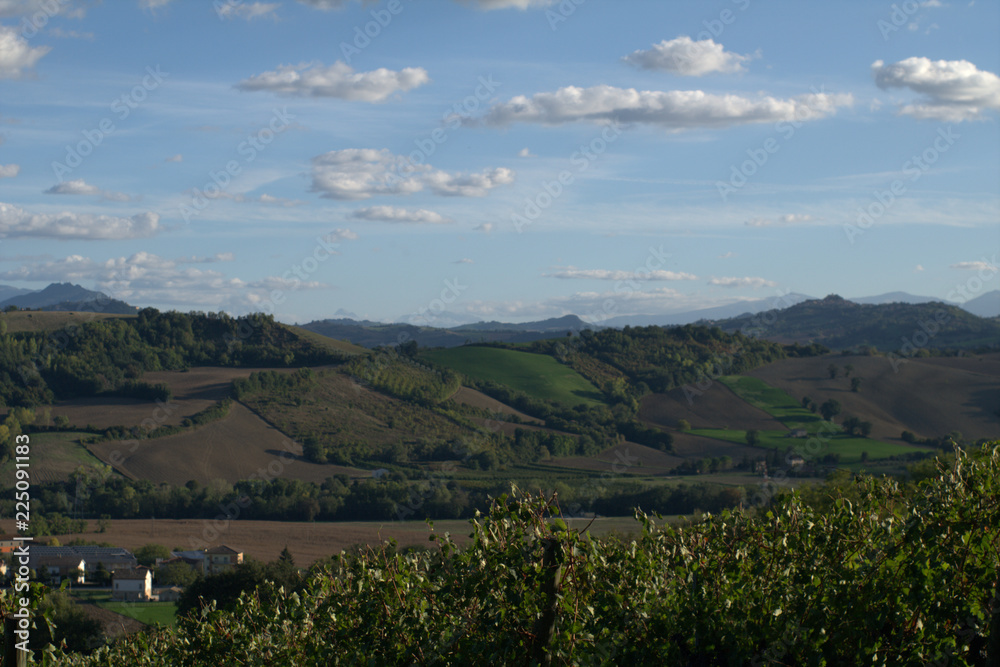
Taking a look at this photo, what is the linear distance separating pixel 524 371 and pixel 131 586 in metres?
86.2

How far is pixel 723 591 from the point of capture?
7.79 m

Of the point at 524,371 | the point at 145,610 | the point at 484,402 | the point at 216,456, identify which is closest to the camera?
the point at 145,610

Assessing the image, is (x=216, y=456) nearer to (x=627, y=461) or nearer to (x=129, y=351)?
Answer: (x=129, y=351)

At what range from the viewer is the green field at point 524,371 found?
124562 millimetres

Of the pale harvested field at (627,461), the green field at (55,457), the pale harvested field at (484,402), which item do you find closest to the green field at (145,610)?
the green field at (55,457)

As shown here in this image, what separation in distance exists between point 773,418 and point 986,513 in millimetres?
99558

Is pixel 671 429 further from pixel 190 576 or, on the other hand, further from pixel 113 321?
pixel 113 321

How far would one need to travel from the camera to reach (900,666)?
6.36 m

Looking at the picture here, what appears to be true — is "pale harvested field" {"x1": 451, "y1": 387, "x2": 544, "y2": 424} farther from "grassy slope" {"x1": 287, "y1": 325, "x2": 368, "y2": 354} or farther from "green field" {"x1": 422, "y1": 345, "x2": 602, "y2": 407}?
"grassy slope" {"x1": 287, "y1": 325, "x2": 368, "y2": 354}

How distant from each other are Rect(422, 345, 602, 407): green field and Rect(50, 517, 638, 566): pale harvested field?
51335 millimetres

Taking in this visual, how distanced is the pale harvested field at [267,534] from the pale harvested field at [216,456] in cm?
920

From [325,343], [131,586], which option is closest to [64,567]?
[131,586]

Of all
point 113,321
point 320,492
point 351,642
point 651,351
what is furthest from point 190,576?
point 651,351

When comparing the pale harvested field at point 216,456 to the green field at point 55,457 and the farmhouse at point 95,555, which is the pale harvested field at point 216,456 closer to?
the green field at point 55,457
